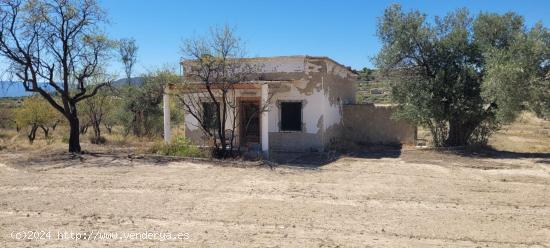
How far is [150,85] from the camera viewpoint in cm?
2323

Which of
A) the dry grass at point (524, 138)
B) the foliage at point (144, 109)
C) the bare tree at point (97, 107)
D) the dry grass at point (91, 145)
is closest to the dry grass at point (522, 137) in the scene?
the dry grass at point (524, 138)

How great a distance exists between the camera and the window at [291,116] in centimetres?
1708

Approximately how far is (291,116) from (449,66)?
6135 millimetres

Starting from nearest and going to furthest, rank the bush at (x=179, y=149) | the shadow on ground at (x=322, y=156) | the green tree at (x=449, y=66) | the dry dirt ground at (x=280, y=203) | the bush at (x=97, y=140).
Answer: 1. the dry dirt ground at (x=280, y=203)
2. the shadow on ground at (x=322, y=156)
3. the bush at (x=179, y=149)
4. the green tree at (x=449, y=66)
5. the bush at (x=97, y=140)

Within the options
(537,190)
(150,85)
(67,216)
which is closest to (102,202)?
(67,216)

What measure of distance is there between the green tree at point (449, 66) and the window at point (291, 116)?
148 inches

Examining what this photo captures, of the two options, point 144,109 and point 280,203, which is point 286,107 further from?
point 144,109

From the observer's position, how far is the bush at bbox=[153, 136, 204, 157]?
47.5 feet

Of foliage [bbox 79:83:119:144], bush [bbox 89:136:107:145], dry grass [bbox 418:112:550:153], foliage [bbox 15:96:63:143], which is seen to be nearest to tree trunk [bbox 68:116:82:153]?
bush [bbox 89:136:107:145]

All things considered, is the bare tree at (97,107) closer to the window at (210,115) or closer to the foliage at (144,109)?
the foliage at (144,109)

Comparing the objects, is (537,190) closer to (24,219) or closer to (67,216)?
(67,216)

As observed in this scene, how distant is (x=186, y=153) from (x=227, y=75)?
286 centimetres

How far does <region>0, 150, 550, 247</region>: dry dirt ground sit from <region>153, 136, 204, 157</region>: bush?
2.82 ft

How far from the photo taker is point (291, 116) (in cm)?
1717
